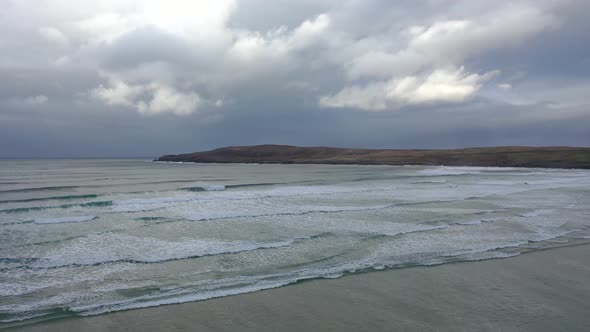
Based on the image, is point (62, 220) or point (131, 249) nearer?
point (131, 249)

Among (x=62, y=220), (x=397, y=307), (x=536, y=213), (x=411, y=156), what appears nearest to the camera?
(x=397, y=307)

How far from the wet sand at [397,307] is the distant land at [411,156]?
6013cm

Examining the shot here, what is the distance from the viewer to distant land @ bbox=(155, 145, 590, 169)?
6147 centimetres

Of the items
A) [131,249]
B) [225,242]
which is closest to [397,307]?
[225,242]

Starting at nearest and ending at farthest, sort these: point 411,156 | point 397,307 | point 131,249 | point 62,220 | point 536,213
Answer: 1. point 397,307
2. point 131,249
3. point 62,220
4. point 536,213
5. point 411,156

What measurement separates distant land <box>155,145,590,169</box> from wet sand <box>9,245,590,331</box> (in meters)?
60.1

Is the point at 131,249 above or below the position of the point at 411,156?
below

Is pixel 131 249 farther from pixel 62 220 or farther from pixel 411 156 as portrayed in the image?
pixel 411 156

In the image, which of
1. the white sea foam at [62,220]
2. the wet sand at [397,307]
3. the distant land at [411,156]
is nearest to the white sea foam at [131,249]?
the wet sand at [397,307]

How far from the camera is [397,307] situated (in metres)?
6.07

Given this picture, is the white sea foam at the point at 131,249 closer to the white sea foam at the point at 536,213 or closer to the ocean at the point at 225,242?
the ocean at the point at 225,242

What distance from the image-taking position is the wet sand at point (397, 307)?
538cm

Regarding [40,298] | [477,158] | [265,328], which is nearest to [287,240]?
[265,328]

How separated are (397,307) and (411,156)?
267 ft
